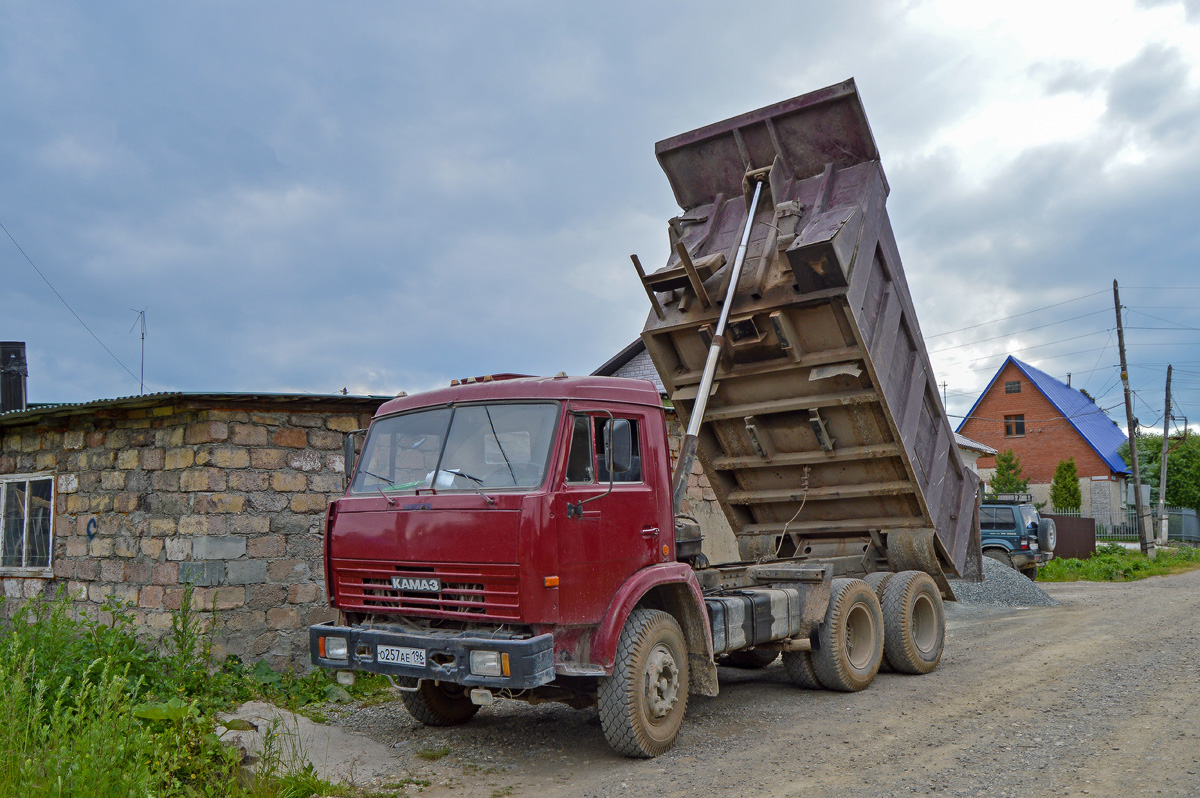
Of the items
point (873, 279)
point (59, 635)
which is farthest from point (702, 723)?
point (59, 635)

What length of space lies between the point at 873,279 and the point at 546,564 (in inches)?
168

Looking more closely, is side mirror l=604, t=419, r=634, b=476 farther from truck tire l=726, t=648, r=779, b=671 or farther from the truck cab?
truck tire l=726, t=648, r=779, b=671

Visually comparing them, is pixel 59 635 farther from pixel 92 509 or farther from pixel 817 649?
pixel 817 649

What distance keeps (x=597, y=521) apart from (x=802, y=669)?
304cm

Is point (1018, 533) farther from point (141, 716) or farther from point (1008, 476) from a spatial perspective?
point (1008, 476)

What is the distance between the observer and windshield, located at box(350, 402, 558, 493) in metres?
5.28

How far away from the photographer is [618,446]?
18.4 feet

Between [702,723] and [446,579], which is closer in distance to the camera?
[446,579]

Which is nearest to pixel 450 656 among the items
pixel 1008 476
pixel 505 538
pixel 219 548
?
pixel 505 538

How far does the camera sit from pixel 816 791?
478 cm

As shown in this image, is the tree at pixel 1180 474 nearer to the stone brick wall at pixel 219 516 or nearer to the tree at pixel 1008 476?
the tree at pixel 1008 476

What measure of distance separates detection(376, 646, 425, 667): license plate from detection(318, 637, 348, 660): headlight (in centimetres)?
33

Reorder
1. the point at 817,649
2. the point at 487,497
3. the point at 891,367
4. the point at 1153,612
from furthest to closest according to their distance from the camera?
the point at 1153,612 → the point at 891,367 → the point at 817,649 → the point at 487,497

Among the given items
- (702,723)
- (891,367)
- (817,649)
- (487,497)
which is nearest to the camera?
(487,497)
